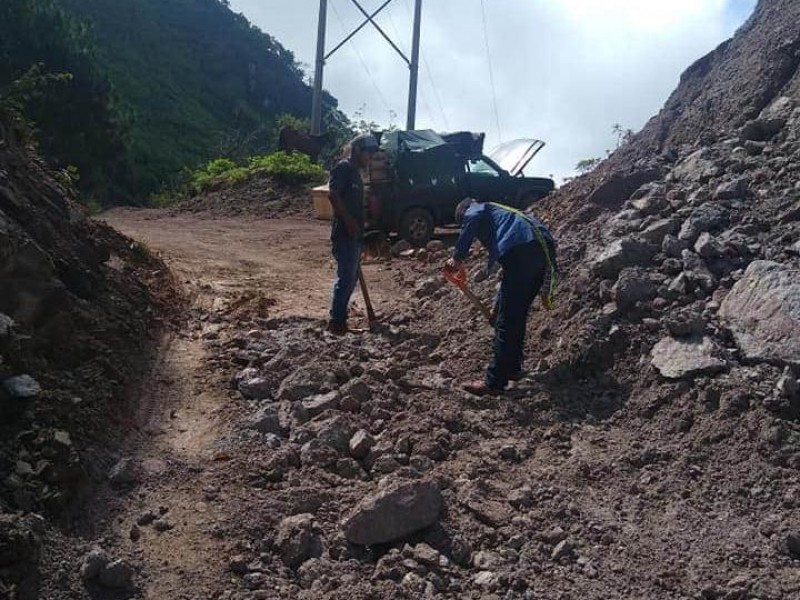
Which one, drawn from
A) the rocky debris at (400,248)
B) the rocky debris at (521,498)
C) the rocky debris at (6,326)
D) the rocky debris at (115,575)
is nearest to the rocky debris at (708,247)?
the rocky debris at (521,498)

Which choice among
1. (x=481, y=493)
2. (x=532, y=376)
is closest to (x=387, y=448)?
(x=481, y=493)

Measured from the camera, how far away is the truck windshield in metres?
11.8

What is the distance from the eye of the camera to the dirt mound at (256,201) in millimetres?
18016

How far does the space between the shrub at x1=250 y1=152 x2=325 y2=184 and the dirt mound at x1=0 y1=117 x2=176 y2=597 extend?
1283 cm

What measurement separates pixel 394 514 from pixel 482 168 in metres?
8.73

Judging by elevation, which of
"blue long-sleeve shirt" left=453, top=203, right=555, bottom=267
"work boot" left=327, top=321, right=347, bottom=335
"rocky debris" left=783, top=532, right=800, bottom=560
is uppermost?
"blue long-sleeve shirt" left=453, top=203, right=555, bottom=267

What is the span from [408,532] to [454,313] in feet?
10.6

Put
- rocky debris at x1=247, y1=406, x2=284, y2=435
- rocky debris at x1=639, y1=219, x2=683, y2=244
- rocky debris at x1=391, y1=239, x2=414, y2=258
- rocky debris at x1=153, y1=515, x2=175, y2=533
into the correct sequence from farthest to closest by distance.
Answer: rocky debris at x1=391, y1=239, x2=414, y2=258, rocky debris at x1=639, y1=219, x2=683, y2=244, rocky debris at x1=247, y1=406, x2=284, y2=435, rocky debris at x1=153, y1=515, x2=175, y2=533

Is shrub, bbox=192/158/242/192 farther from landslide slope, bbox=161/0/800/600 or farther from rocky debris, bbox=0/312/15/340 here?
rocky debris, bbox=0/312/15/340

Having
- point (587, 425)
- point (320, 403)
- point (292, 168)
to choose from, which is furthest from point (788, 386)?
point (292, 168)

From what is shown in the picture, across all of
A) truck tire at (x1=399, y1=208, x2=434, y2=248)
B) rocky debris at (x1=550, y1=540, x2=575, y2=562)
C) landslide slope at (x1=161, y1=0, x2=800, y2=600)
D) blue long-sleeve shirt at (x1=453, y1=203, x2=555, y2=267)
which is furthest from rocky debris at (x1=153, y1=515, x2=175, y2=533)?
truck tire at (x1=399, y1=208, x2=434, y2=248)

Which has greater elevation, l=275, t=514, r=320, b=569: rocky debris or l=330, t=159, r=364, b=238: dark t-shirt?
l=330, t=159, r=364, b=238: dark t-shirt

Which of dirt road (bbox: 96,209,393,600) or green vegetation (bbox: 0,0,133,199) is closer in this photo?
dirt road (bbox: 96,209,393,600)

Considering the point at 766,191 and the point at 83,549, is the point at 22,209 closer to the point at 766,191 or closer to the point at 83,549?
the point at 83,549
